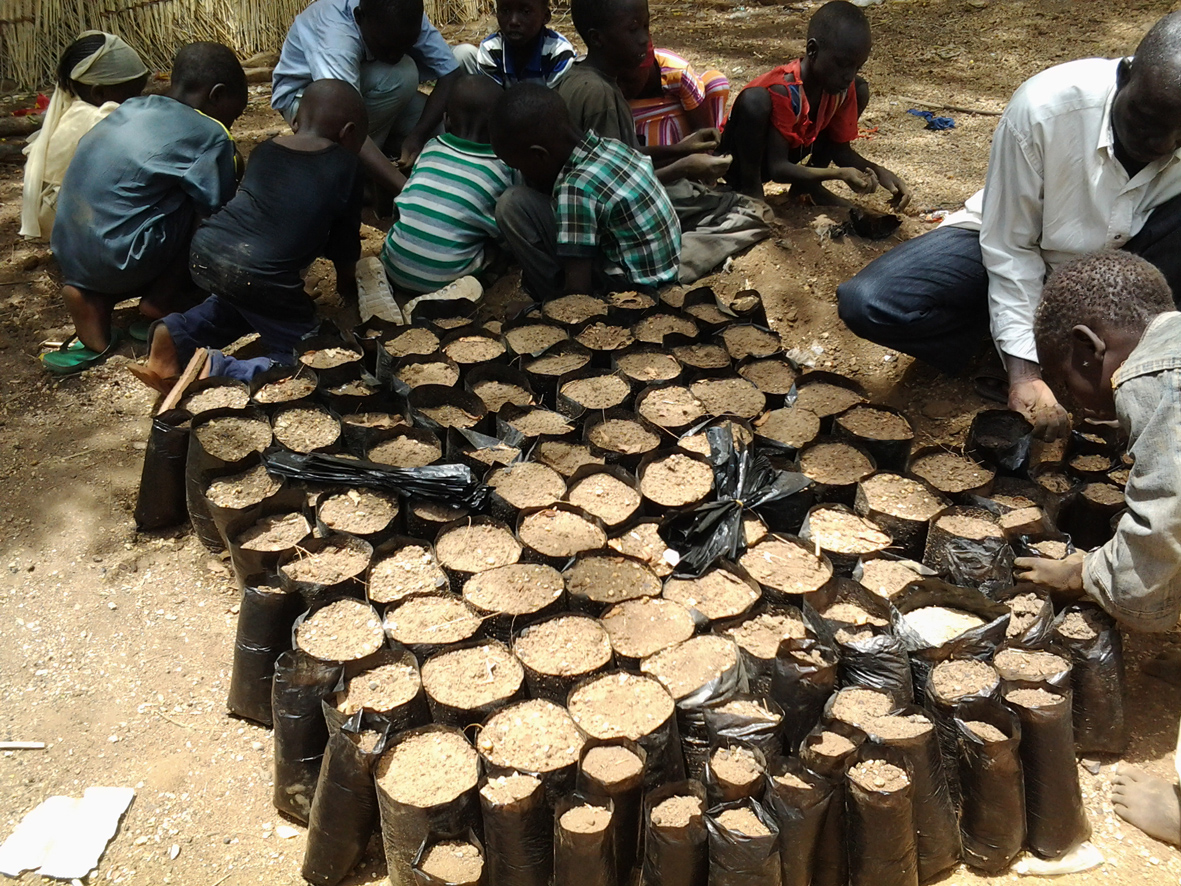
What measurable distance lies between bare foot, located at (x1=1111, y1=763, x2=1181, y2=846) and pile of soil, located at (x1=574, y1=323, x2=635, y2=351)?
6.72 feet

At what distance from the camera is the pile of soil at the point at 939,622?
2328mm

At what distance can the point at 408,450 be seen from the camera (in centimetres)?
300

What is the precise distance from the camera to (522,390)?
3318 millimetres

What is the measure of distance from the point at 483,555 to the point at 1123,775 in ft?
5.44

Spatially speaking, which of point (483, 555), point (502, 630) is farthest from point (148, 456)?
point (502, 630)

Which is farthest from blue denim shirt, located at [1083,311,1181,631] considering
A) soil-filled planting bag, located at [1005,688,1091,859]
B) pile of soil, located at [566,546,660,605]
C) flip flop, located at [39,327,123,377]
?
flip flop, located at [39,327,123,377]

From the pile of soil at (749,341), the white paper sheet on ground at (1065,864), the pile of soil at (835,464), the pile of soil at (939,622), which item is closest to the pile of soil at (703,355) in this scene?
the pile of soil at (749,341)

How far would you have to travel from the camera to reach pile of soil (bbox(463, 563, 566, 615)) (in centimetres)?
239

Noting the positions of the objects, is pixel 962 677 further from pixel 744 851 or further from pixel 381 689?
pixel 381 689

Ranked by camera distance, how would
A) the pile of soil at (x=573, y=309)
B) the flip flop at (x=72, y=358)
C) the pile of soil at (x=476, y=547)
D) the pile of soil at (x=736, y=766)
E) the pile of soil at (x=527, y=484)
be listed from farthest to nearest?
the flip flop at (x=72, y=358), the pile of soil at (x=573, y=309), the pile of soil at (x=527, y=484), the pile of soil at (x=476, y=547), the pile of soil at (x=736, y=766)

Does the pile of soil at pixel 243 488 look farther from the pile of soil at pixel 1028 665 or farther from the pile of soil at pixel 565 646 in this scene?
the pile of soil at pixel 1028 665

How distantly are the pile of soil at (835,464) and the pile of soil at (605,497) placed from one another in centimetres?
52

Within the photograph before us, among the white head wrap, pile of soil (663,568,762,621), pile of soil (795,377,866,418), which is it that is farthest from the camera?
the white head wrap

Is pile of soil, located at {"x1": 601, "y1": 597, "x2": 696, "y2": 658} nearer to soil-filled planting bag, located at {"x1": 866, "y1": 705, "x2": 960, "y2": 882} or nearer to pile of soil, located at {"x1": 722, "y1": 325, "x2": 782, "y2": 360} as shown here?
soil-filled planting bag, located at {"x1": 866, "y1": 705, "x2": 960, "y2": 882}
